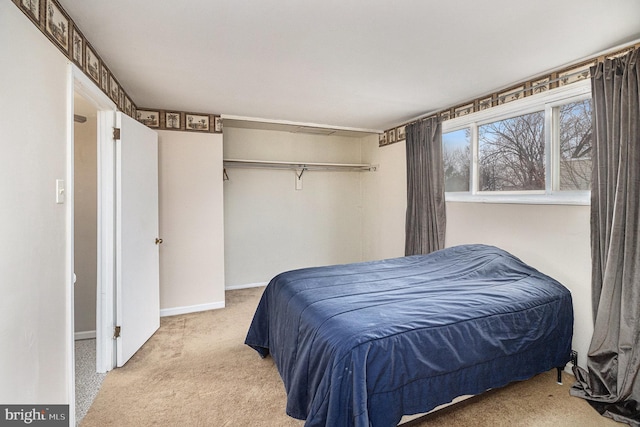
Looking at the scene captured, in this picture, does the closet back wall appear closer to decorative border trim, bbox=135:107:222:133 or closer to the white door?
decorative border trim, bbox=135:107:222:133

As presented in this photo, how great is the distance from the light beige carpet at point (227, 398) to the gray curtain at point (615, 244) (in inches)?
7.6

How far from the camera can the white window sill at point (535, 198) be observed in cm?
226

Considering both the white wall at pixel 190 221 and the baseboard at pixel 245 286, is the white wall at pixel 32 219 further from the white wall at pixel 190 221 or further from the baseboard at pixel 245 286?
the baseboard at pixel 245 286

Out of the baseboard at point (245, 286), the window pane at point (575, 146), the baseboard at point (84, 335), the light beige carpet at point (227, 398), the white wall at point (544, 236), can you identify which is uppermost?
the window pane at point (575, 146)

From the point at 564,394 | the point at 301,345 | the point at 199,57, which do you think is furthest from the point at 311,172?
the point at 564,394

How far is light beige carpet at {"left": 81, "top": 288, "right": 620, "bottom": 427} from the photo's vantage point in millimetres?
1838

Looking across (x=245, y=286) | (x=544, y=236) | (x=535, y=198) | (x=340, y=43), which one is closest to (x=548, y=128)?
(x=535, y=198)

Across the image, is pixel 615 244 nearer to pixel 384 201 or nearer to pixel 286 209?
pixel 384 201

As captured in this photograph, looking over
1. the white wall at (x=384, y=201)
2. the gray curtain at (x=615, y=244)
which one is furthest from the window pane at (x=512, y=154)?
the white wall at (x=384, y=201)

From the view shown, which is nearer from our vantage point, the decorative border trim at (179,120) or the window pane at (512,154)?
the window pane at (512,154)

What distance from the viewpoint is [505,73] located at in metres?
2.46

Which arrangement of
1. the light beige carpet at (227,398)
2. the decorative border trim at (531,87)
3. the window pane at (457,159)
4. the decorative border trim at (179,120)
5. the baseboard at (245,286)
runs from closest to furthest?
the light beige carpet at (227,398) < the decorative border trim at (531,87) < the window pane at (457,159) < the decorative border trim at (179,120) < the baseboard at (245,286)

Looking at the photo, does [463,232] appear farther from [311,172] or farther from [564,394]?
[311,172]

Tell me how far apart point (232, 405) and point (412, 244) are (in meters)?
2.64
